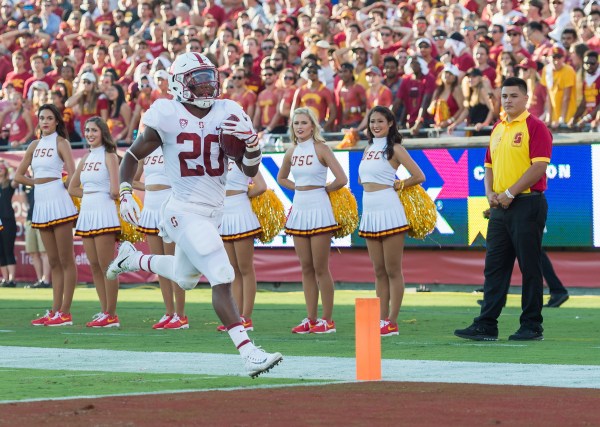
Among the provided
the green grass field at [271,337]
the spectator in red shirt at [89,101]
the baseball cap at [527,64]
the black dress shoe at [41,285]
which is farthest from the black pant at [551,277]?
the black dress shoe at [41,285]

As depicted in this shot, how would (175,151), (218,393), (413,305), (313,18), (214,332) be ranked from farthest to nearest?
(313,18) → (413,305) → (214,332) → (175,151) → (218,393)

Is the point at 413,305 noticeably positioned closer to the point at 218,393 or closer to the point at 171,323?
the point at 171,323

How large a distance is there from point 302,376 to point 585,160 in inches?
412

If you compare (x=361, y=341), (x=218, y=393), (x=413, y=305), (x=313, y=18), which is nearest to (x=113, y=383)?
(x=218, y=393)

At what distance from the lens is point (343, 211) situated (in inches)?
522

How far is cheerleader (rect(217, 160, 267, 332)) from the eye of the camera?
43.7 feet

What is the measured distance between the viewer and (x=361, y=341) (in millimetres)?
8125

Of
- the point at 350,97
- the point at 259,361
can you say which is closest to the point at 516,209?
the point at 259,361

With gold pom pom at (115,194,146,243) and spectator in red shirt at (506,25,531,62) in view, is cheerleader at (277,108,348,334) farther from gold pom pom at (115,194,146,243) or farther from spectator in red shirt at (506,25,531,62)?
spectator in red shirt at (506,25,531,62)

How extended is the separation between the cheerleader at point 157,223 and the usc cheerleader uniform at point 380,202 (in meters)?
2.13

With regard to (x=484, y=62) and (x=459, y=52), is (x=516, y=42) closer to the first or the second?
(x=484, y=62)

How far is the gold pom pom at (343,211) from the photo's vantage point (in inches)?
519

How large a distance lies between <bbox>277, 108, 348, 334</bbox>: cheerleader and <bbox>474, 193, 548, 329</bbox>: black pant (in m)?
1.83

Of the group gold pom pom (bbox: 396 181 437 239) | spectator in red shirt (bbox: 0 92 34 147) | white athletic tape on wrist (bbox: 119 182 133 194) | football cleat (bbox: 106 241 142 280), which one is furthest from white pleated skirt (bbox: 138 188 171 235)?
spectator in red shirt (bbox: 0 92 34 147)
